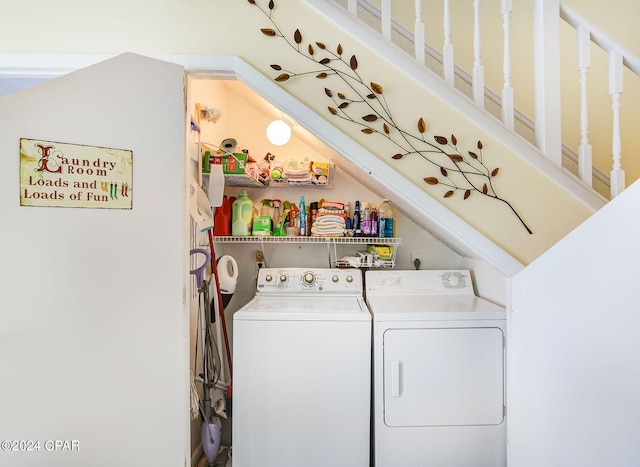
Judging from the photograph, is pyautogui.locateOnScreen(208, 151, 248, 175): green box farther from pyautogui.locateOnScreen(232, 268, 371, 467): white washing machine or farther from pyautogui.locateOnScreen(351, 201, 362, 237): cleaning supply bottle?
pyautogui.locateOnScreen(232, 268, 371, 467): white washing machine

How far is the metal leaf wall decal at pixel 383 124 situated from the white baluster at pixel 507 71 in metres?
0.21

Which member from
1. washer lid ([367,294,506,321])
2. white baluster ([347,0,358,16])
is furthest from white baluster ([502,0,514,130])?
washer lid ([367,294,506,321])

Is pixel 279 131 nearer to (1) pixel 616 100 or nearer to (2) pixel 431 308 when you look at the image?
(2) pixel 431 308

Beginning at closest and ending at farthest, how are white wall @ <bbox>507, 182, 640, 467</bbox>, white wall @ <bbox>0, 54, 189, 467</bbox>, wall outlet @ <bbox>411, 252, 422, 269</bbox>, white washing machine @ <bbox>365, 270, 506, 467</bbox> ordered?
white wall @ <bbox>507, 182, 640, 467</bbox>
white wall @ <bbox>0, 54, 189, 467</bbox>
white washing machine @ <bbox>365, 270, 506, 467</bbox>
wall outlet @ <bbox>411, 252, 422, 269</bbox>

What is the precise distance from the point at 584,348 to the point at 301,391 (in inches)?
47.6

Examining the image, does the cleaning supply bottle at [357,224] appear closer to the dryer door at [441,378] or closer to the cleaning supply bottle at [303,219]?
the cleaning supply bottle at [303,219]

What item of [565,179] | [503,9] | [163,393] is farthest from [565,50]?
[163,393]

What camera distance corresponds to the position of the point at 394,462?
1733 mm

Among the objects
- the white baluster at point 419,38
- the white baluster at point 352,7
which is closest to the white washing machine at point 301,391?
the white baluster at point 419,38

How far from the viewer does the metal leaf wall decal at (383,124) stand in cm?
158

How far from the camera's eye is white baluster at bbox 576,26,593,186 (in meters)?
1.47

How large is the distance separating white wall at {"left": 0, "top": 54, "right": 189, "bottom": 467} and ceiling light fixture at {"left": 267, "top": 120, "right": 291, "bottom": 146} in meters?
1.03

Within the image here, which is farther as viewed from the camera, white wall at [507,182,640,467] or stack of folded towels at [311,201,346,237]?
stack of folded towels at [311,201,346,237]

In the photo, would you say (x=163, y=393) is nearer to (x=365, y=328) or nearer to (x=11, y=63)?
(x=365, y=328)
